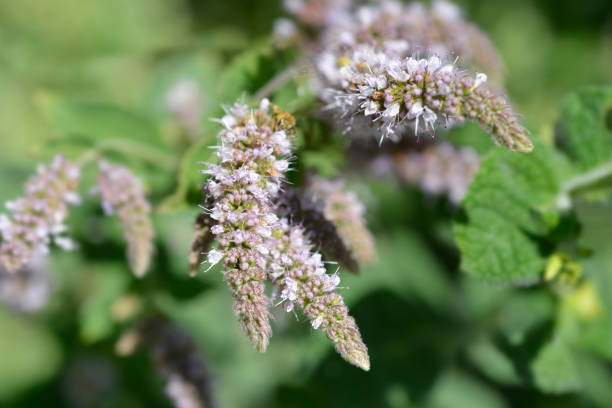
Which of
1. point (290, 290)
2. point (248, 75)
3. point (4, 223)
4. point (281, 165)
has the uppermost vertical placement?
point (248, 75)

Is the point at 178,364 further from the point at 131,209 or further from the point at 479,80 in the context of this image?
the point at 479,80

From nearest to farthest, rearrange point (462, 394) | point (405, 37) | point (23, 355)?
1. point (405, 37)
2. point (462, 394)
3. point (23, 355)

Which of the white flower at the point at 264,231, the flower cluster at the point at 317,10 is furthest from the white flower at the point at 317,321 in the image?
the flower cluster at the point at 317,10

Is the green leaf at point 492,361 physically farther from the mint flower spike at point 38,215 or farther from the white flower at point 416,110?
the mint flower spike at point 38,215

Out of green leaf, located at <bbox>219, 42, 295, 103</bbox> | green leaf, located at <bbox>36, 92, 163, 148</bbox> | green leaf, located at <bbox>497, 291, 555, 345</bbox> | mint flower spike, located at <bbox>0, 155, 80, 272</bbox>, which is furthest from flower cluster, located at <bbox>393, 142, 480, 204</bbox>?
mint flower spike, located at <bbox>0, 155, 80, 272</bbox>

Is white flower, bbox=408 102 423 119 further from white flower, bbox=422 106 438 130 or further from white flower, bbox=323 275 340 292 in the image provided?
white flower, bbox=323 275 340 292

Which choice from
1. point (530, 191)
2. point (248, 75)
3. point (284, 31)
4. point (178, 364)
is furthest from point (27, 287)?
point (530, 191)
